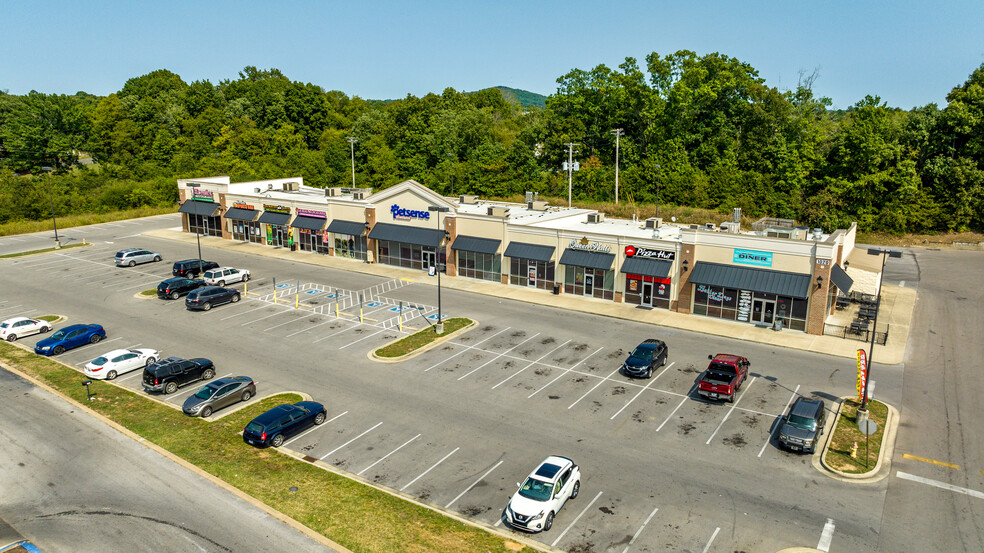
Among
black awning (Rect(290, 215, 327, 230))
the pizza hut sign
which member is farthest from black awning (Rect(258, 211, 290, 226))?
the pizza hut sign

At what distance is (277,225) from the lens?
6912 cm

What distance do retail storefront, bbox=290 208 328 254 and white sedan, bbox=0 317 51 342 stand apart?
2686cm

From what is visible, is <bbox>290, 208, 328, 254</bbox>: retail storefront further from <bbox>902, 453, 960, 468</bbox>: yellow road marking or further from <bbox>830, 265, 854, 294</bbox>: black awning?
<bbox>902, 453, 960, 468</bbox>: yellow road marking

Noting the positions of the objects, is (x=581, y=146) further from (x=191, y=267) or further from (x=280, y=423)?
(x=280, y=423)

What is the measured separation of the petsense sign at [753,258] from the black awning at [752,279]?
434 mm

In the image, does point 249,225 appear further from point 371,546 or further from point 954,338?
point 954,338

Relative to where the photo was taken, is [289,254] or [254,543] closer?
[254,543]

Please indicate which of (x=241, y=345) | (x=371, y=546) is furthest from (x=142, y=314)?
(x=371, y=546)

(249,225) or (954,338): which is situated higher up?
(249,225)

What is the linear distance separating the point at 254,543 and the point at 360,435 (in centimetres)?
830

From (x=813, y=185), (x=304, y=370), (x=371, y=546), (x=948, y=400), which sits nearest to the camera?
(x=371, y=546)

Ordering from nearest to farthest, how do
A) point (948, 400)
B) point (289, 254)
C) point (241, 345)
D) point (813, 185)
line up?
point (948, 400) < point (241, 345) < point (289, 254) < point (813, 185)

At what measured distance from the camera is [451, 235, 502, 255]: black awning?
176 feet

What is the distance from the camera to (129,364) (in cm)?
3519
